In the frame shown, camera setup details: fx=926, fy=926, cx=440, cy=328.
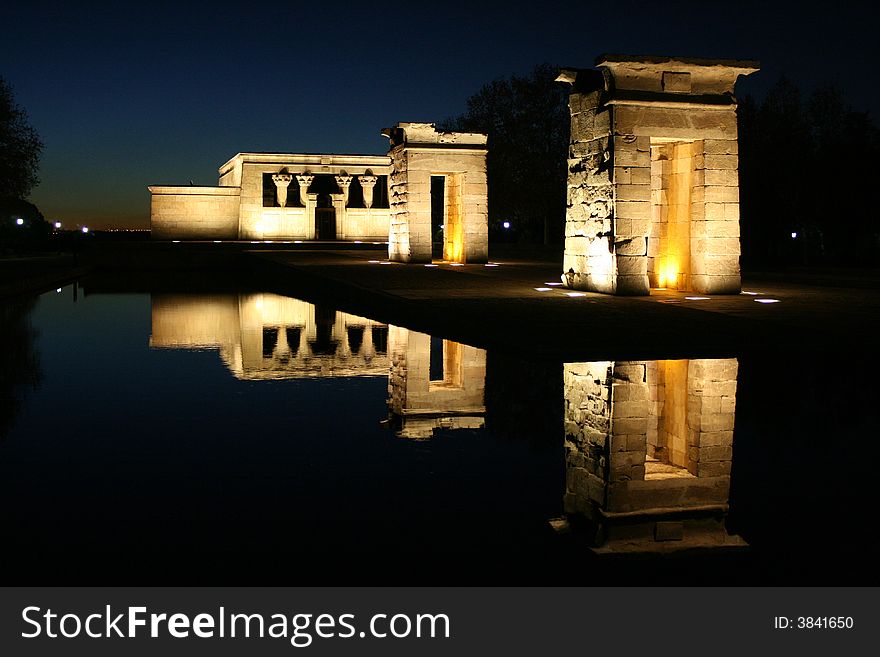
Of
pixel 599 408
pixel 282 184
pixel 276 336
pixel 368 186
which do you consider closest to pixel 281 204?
pixel 282 184

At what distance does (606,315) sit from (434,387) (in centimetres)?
502

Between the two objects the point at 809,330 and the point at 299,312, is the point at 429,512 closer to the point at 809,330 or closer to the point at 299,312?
the point at 809,330

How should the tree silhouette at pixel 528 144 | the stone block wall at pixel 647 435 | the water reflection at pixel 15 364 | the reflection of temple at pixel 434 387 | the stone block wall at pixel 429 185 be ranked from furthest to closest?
the tree silhouette at pixel 528 144, the stone block wall at pixel 429 185, the water reflection at pixel 15 364, the reflection of temple at pixel 434 387, the stone block wall at pixel 647 435

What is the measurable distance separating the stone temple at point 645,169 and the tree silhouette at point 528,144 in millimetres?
22903

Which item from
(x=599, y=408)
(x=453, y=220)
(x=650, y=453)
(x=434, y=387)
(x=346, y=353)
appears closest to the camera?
(x=650, y=453)

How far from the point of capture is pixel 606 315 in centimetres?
1330

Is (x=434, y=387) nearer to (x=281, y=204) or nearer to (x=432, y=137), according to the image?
(x=432, y=137)

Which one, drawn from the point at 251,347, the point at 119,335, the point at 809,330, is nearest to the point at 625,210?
the point at 809,330

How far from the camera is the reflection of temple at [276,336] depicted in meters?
10.7

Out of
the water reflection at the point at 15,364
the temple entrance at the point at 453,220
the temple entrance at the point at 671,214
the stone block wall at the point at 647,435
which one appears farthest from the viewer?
the temple entrance at the point at 453,220

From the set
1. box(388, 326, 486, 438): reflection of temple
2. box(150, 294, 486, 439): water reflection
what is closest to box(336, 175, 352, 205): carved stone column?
box(150, 294, 486, 439): water reflection

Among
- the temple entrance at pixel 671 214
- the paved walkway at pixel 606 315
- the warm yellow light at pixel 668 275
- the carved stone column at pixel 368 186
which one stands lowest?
the paved walkway at pixel 606 315

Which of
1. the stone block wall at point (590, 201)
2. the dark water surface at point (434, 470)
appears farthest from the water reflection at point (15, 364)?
the stone block wall at point (590, 201)

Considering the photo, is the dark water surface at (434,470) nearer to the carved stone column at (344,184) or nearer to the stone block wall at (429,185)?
the stone block wall at (429,185)
